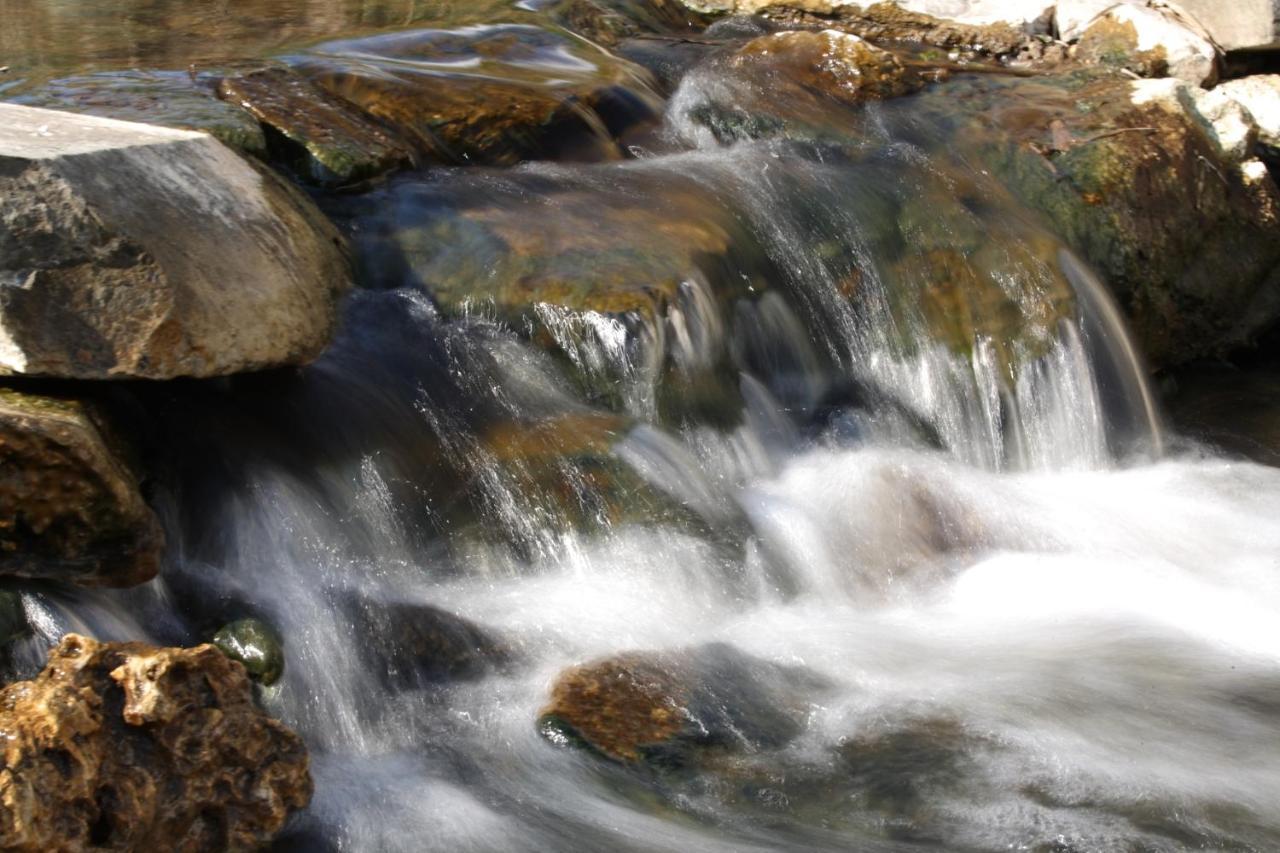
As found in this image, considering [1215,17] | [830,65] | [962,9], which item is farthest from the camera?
[962,9]

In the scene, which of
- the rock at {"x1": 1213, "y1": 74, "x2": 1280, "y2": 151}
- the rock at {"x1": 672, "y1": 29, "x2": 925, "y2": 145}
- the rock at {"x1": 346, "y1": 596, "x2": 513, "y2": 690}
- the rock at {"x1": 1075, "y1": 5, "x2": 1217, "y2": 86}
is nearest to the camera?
the rock at {"x1": 346, "y1": 596, "x2": 513, "y2": 690}

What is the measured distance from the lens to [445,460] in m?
4.58

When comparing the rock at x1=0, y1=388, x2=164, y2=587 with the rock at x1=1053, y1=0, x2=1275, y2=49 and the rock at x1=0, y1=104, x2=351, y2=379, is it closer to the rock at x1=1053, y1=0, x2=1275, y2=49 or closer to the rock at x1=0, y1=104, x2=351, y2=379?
the rock at x1=0, y1=104, x2=351, y2=379

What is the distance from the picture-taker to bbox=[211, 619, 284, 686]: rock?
3783 mm

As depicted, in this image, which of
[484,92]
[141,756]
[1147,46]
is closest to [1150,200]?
[1147,46]

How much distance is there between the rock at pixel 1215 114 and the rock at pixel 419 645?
472 centimetres

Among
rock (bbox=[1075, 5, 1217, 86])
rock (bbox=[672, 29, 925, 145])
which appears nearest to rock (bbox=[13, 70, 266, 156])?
rock (bbox=[672, 29, 925, 145])

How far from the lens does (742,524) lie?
485 cm

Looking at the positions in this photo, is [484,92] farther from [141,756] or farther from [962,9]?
[141,756]

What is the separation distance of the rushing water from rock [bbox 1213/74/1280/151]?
2.09 meters

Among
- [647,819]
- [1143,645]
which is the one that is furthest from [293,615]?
[1143,645]

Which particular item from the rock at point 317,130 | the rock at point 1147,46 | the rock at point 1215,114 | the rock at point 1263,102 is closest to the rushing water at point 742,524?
the rock at point 317,130

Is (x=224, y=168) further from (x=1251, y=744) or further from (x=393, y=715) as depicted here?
(x=1251, y=744)

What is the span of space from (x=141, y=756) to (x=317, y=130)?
3.10m
